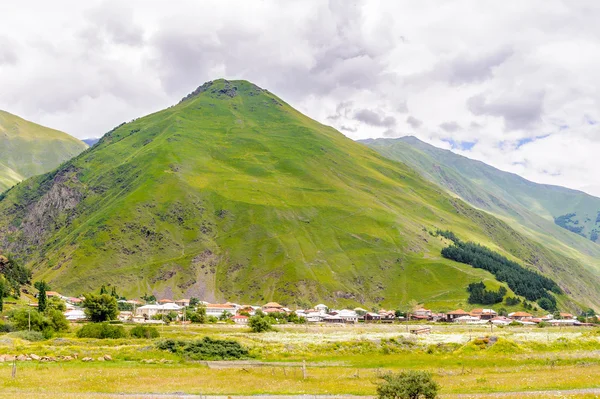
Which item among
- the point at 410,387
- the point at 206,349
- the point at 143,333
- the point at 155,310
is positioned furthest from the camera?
the point at 155,310

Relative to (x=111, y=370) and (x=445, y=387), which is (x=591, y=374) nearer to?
(x=445, y=387)

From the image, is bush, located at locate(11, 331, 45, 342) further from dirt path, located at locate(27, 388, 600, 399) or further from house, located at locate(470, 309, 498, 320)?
house, located at locate(470, 309, 498, 320)

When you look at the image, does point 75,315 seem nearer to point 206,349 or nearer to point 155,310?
point 155,310

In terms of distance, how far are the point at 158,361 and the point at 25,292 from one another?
150175mm

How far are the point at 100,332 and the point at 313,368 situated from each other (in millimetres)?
47708

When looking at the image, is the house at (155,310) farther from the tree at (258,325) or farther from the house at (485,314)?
the house at (485,314)

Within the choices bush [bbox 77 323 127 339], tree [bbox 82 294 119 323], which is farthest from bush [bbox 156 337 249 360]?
tree [bbox 82 294 119 323]

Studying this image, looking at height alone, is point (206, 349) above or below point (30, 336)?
below

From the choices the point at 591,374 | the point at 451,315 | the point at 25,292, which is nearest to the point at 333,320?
the point at 451,315

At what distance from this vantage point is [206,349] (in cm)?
6912

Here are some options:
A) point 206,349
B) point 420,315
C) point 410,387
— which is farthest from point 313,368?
point 420,315

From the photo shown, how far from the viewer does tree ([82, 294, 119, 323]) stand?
406 feet

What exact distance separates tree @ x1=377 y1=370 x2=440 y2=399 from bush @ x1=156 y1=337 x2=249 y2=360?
133 ft

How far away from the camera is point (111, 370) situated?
52.5 meters
